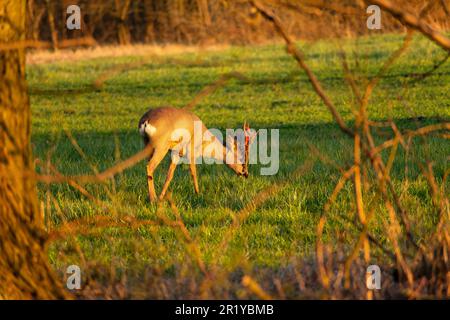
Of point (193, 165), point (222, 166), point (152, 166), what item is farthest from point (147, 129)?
point (222, 166)

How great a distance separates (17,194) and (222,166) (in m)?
7.68

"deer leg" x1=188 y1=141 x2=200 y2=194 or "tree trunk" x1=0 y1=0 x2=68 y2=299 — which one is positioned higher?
"deer leg" x1=188 y1=141 x2=200 y2=194

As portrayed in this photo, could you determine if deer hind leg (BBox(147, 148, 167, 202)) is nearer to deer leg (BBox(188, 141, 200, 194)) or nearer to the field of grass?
the field of grass

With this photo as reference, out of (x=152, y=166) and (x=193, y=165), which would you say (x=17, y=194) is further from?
(x=152, y=166)

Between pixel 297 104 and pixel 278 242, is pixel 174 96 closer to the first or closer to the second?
pixel 297 104

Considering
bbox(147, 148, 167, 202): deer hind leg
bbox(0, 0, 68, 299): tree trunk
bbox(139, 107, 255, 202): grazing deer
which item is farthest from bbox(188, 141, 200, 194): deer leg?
bbox(0, 0, 68, 299): tree trunk

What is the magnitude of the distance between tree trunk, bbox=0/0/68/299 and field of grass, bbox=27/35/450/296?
0.28 meters

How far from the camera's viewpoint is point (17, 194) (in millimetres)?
4578

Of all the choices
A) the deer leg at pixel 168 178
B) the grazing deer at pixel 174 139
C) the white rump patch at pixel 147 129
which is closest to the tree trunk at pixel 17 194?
the deer leg at pixel 168 178

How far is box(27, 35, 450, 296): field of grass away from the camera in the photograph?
618cm

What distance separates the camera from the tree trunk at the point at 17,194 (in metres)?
4.51

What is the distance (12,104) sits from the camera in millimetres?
4641

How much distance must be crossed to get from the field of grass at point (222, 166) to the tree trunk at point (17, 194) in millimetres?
284

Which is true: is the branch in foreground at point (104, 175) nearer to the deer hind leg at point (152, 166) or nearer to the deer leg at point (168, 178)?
the deer leg at point (168, 178)
